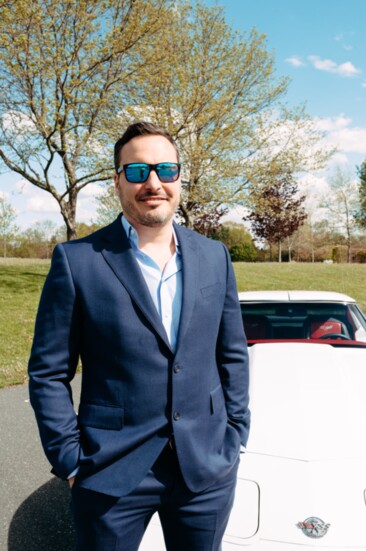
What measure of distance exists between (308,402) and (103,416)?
5.01ft

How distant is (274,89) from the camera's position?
18.1 meters

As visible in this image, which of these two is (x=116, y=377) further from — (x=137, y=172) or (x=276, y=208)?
(x=276, y=208)

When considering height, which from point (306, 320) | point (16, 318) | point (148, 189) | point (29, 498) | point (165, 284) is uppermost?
point (148, 189)

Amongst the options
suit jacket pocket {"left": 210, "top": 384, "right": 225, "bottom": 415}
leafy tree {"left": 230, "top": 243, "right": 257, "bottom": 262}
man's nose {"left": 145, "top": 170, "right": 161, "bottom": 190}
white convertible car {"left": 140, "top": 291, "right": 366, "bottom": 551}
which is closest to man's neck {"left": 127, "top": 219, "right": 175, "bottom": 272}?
man's nose {"left": 145, "top": 170, "right": 161, "bottom": 190}

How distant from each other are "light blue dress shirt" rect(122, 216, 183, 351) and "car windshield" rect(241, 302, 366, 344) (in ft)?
8.72

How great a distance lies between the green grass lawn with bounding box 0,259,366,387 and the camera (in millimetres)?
8312

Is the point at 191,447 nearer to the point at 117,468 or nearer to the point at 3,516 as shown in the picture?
the point at 117,468

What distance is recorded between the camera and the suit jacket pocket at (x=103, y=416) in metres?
1.70

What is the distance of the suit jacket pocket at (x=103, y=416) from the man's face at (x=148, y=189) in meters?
0.68

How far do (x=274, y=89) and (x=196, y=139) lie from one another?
15.3ft

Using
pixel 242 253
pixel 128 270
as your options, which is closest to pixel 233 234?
pixel 242 253

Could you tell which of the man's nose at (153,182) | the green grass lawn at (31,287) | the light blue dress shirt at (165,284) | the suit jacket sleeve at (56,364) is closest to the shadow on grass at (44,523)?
the suit jacket sleeve at (56,364)

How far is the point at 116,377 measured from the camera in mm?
1707

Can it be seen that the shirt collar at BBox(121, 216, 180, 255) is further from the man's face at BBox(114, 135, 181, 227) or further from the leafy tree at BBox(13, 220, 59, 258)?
the leafy tree at BBox(13, 220, 59, 258)
